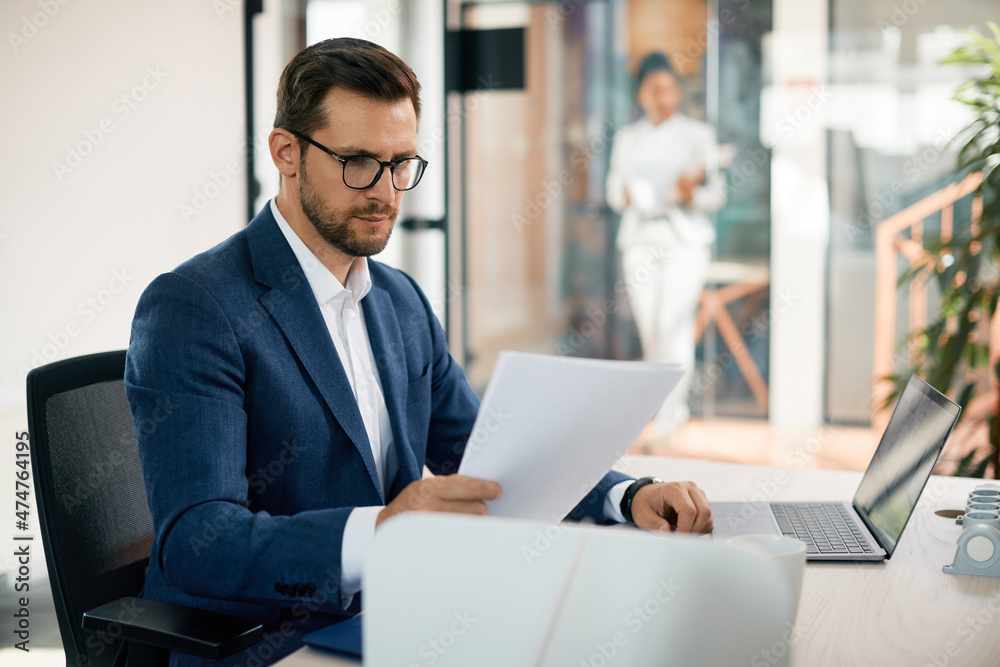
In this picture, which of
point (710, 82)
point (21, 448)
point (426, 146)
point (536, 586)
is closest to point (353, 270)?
point (536, 586)

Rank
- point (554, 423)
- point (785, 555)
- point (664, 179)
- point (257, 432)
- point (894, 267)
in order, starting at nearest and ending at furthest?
point (785, 555) → point (554, 423) → point (257, 432) → point (894, 267) → point (664, 179)

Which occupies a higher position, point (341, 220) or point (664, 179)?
point (664, 179)

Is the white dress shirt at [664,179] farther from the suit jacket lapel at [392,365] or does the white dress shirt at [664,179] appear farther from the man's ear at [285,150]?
the man's ear at [285,150]

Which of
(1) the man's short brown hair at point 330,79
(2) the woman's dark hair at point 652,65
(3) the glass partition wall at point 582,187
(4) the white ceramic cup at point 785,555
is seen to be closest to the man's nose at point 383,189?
(1) the man's short brown hair at point 330,79

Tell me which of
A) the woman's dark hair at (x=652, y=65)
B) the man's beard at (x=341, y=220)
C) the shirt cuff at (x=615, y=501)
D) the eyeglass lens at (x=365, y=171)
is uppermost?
the woman's dark hair at (x=652, y=65)

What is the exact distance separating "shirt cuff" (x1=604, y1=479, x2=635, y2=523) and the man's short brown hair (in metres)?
0.71

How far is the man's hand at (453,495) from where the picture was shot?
36.7 inches

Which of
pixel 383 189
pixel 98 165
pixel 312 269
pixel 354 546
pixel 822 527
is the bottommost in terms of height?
pixel 822 527

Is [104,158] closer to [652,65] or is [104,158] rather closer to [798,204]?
[652,65]

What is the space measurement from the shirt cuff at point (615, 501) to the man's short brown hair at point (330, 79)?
0.71m

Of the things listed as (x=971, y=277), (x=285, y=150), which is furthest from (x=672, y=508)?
(x=971, y=277)

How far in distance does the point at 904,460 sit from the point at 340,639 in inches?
33.9

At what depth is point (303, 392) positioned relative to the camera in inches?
51.0

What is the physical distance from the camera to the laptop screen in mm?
1200
